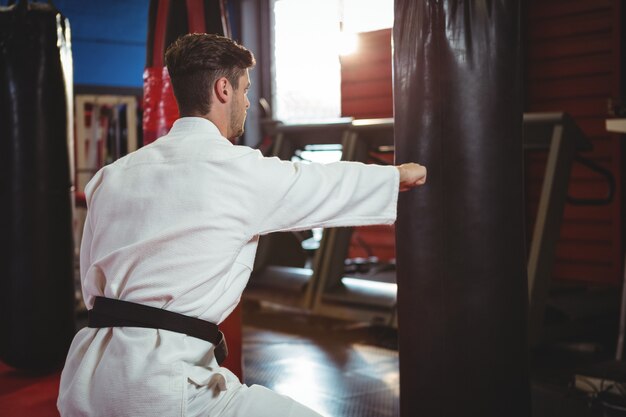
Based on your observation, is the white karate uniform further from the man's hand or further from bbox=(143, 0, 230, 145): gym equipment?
bbox=(143, 0, 230, 145): gym equipment

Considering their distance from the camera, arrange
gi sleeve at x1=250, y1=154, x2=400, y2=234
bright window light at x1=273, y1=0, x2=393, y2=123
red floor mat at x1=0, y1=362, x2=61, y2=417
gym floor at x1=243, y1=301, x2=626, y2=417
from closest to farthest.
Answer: gi sleeve at x1=250, y1=154, x2=400, y2=234, red floor mat at x1=0, y1=362, x2=61, y2=417, gym floor at x1=243, y1=301, x2=626, y2=417, bright window light at x1=273, y1=0, x2=393, y2=123

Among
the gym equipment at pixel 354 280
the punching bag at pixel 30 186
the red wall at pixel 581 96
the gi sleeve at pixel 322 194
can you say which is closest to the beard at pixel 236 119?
→ the gi sleeve at pixel 322 194

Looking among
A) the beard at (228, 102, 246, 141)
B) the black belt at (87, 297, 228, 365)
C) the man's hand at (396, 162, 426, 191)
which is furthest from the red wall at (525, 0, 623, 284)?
the black belt at (87, 297, 228, 365)

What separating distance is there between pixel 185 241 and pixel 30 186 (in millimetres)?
2742

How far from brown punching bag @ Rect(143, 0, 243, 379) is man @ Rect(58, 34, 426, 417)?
1.17m

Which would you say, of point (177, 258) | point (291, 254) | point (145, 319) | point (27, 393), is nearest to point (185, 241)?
point (177, 258)

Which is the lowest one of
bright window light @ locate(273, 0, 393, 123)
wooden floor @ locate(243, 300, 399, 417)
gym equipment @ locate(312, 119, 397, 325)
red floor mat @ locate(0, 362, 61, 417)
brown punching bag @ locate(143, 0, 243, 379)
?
wooden floor @ locate(243, 300, 399, 417)

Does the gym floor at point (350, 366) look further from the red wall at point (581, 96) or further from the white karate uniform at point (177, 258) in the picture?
the white karate uniform at point (177, 258)

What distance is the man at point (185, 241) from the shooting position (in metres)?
1.53

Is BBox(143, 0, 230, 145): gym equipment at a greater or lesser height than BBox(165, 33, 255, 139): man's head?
greater

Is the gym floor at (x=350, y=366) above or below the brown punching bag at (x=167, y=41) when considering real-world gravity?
below

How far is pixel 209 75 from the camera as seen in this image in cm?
165

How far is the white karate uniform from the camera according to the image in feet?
5.00

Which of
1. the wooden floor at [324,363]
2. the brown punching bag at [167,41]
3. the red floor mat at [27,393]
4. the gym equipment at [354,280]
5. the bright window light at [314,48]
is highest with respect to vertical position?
the bright window light at [314,48]
